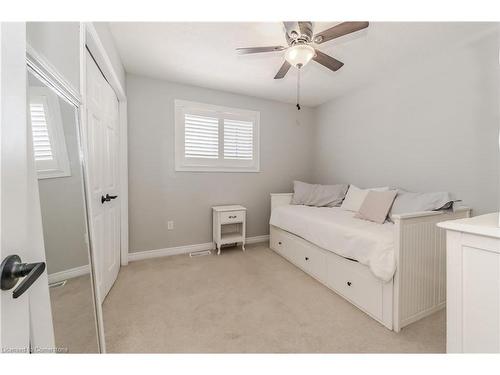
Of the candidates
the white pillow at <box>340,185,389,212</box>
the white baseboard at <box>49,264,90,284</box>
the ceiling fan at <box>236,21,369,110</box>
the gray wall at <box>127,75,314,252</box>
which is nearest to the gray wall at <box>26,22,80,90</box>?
the white baseboard at <box>49,264,90,284</box>

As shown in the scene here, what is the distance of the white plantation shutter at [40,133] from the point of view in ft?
2.47

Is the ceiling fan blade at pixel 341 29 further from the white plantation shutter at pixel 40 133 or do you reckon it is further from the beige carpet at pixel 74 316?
the beige carpet at pixel 74 316

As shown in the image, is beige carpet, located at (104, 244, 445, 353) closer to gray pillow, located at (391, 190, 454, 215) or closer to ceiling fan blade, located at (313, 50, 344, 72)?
gray pillow, located at (391, 190, 454, 215)

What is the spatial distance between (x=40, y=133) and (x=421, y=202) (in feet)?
8.72

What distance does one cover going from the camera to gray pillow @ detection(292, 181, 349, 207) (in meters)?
2.89

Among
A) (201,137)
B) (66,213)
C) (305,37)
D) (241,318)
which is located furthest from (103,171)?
(305,37)

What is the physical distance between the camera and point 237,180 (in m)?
3.20

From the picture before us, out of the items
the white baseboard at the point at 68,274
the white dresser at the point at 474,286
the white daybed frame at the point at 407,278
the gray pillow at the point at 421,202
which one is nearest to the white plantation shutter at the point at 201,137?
the white baseboard at the point at 68,274

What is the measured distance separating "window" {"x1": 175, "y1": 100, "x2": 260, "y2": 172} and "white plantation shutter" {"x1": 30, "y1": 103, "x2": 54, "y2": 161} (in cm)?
197

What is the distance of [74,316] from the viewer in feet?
3.15

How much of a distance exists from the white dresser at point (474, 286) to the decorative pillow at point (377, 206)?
1226 mm

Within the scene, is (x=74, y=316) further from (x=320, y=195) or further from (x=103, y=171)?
(x=320, y=195)
